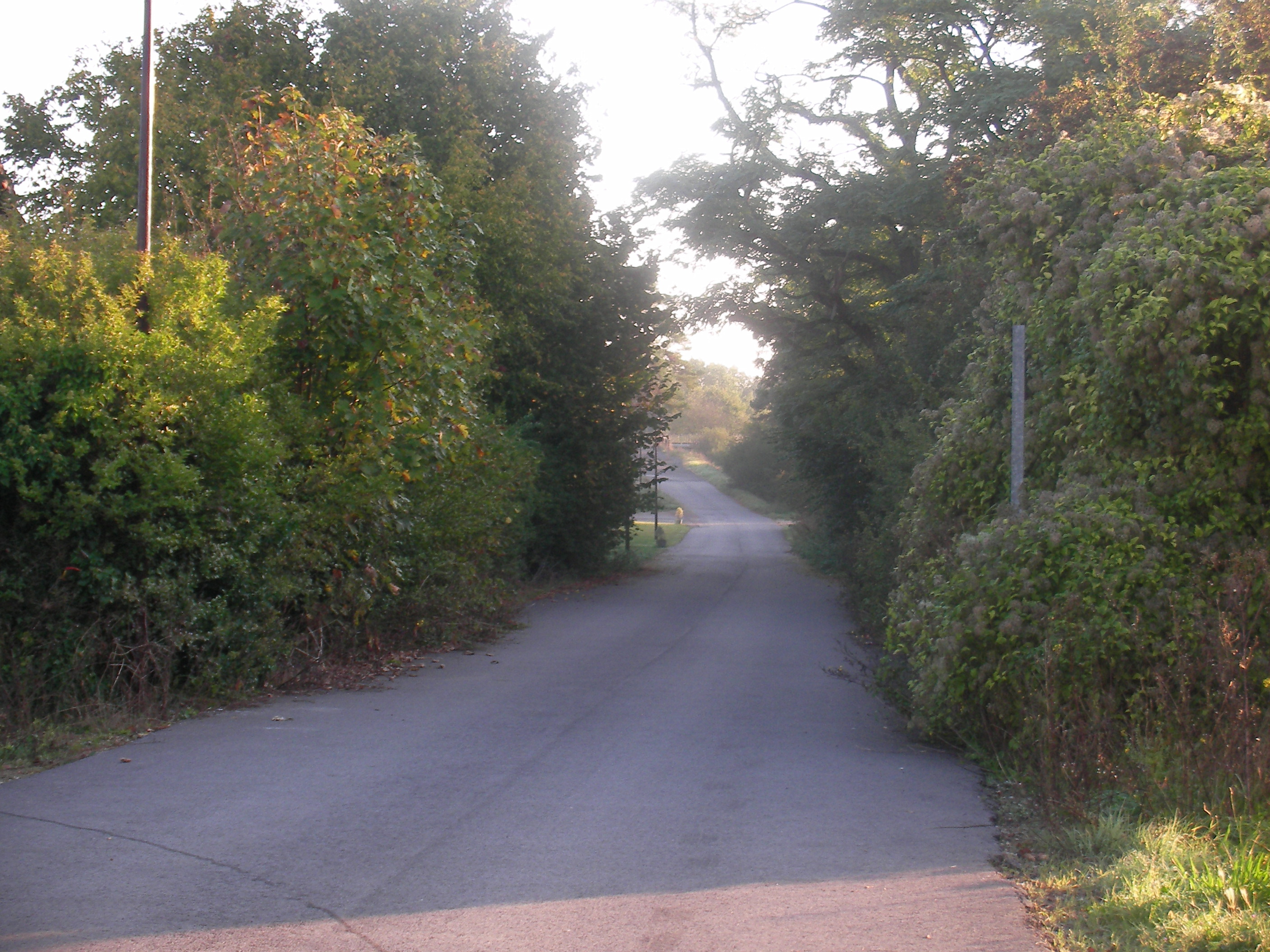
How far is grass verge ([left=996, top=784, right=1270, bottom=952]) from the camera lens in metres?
4.16

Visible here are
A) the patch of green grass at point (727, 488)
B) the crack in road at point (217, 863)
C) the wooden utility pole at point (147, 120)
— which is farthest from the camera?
the patch of green grass at point (727, 488)

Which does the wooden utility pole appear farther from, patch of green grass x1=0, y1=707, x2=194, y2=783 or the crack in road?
the crack in road

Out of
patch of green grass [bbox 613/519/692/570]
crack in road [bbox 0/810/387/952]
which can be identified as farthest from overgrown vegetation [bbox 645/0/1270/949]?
patch of green grass [bbox 613/519/692/570]

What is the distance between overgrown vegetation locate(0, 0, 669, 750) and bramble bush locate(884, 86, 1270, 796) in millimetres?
5707

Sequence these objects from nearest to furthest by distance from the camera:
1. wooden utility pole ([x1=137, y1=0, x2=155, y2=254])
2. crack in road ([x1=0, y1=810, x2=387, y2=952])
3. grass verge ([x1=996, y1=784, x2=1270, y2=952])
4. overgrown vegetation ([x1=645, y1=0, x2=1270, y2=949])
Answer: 1. grass verge ([x1=996, y1=784, x2=1270, y2=952])
2. crack in road ([x1=0, y1=810, x2=387, y2=952])
3. overgrown vegetation ([x1=645, y1=0, x2=1270, y2=949])
4. wooden utility pole ([x1=137, y1=0, x2=155, y2=254])

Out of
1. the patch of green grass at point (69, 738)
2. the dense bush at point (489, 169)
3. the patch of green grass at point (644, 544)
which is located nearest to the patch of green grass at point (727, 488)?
the patch of green grass at point (644, 544)

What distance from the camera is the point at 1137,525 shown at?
23.5ft

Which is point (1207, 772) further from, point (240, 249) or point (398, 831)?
point (240, 249)

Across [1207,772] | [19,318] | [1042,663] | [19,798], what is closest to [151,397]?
[19,318]

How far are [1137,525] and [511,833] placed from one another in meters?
4.65

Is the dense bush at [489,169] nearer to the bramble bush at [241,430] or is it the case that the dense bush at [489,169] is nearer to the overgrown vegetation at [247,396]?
the overgrown vegetation at [247,396]

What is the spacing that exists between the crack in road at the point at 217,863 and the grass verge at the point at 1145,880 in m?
3.02

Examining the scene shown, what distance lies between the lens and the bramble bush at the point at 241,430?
803 cm

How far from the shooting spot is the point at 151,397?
27.1 ft
